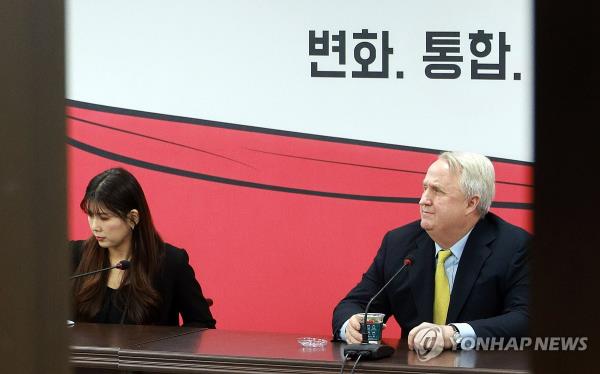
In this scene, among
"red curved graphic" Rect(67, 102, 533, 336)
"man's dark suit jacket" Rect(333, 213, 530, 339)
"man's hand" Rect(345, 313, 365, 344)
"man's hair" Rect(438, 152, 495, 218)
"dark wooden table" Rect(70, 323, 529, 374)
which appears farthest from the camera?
"red curved graphic" Rect(67, 102, 533, 336)

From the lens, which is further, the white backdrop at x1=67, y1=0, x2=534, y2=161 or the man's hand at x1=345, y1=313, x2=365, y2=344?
the white backdrop at x1=67, y1=0, x2=534, y2=161

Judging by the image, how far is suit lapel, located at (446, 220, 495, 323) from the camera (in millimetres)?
3541

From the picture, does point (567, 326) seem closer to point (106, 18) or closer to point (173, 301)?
point (173, 301)

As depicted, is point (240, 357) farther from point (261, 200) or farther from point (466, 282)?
point (261, 200)

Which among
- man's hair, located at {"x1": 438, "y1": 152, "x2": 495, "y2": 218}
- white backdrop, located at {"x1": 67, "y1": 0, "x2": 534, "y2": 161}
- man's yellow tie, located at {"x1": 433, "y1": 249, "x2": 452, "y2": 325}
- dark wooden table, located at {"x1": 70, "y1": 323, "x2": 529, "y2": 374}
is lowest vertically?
dark wooden table, located at {"x1": 70, "y1": 323, "x2": 529, "y2": 374}

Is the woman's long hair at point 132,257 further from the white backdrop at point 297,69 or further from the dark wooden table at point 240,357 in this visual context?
the white backdrop at point 297,69

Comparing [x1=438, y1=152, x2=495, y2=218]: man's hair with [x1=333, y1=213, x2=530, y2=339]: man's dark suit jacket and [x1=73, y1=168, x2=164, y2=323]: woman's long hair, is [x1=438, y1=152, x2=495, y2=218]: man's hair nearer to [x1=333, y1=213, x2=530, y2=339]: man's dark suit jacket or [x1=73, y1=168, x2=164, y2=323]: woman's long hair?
[x1=333, y1=213, x2=530, y2=339]: man's dark suit jacket

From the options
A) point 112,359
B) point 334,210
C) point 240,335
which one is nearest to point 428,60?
point 334,210

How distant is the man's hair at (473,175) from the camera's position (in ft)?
12.0

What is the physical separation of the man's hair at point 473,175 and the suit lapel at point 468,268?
4.7 inches

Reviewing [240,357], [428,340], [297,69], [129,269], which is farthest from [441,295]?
[297,69]

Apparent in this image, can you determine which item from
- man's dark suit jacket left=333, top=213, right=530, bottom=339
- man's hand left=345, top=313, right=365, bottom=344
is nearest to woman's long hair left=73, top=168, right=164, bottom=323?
man's dark suit jacket left=333, top=213, right=530, bottom=339

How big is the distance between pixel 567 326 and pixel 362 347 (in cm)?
252

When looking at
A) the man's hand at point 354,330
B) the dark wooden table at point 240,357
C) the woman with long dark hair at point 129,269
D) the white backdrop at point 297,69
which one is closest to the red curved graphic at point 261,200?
the white backdrop at point 297,69
